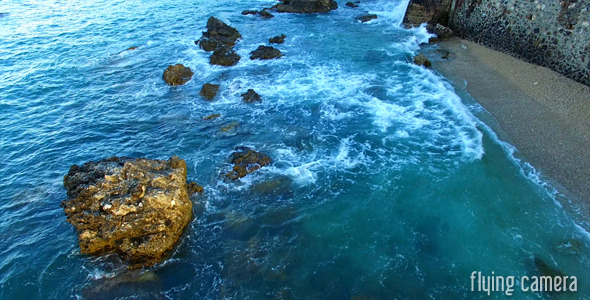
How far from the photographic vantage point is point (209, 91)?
2491 centimetres

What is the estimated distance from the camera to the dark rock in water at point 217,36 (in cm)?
3266

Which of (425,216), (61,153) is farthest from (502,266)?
(61,153)

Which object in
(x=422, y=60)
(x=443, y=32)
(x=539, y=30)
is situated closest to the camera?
(x=539, y=30)

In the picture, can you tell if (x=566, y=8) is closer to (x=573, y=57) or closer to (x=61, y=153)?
(x=573, y=57)

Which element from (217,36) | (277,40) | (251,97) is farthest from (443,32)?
(217,36)

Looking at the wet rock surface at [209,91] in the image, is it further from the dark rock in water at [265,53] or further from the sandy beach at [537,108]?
the sandy beach at [537,108]

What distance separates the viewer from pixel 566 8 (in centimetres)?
2188

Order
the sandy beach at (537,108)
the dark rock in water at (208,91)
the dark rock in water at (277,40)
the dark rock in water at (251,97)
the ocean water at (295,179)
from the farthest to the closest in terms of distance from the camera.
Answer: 1. the dark rock in water at (277,40)
2. the dark rock in water at (208,91)
3. the dark rock in water at (251,97)
4. the sandy beach at (537,108)
5. the ocean water at (295,179)

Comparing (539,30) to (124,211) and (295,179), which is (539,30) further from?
(124,211)

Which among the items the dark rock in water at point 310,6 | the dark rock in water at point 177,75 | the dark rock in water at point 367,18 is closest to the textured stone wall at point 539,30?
the dark rock in water at point 367,18

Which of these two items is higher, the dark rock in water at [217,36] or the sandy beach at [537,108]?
the sandy beach at [537,108]

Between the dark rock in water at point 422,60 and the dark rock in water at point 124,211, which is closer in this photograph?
the dark rock in water at point 124,211

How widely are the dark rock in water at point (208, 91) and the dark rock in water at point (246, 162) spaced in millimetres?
7522

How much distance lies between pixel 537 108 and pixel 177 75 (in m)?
24.5
